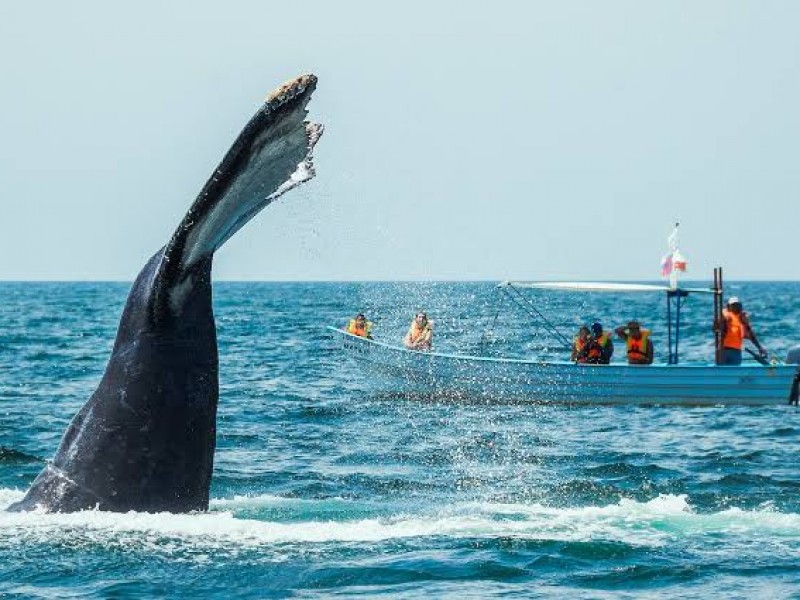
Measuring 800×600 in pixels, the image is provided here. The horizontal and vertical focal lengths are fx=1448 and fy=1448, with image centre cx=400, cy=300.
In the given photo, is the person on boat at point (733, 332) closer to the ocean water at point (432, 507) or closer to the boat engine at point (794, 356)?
the boat engine at point (794, 356)

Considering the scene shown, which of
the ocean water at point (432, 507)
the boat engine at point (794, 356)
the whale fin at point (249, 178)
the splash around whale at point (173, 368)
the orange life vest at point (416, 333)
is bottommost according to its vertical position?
the ocean water at point (432, 507)

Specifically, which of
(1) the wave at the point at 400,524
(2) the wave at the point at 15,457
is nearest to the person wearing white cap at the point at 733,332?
(1) the wave at the point at 400,524

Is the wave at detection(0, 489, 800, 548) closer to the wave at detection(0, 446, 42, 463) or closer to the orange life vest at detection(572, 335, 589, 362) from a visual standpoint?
the wave at detection(0, 446, 42, 463)

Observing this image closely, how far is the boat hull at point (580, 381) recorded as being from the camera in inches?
953

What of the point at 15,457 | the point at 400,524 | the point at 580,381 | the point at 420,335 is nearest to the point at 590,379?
the point at 580,381

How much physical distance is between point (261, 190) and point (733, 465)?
400 inches

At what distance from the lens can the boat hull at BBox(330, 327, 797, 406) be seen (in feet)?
79.5

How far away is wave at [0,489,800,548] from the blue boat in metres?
11.8

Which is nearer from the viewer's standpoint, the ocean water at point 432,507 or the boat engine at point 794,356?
the ocean water at point 432,507

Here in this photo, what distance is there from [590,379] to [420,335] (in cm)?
456

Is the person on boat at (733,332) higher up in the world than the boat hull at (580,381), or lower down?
higher up

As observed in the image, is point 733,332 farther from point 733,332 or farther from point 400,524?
point 400,524

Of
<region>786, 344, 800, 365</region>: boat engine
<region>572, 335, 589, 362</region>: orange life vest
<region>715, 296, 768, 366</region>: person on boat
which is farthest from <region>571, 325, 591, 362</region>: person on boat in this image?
<region>786, 344, 800, 365</region>: boat engine

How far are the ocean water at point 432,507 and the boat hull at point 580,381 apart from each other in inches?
15.0
